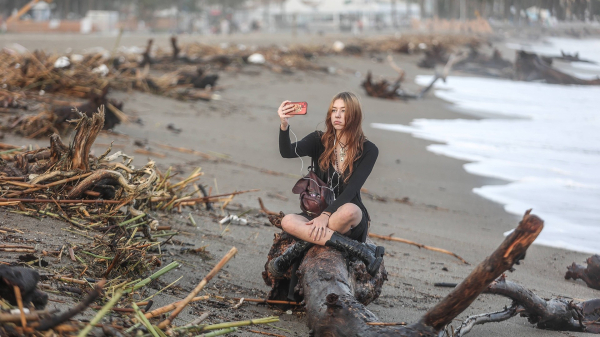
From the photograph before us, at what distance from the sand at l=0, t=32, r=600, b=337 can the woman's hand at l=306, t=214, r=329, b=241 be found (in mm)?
450

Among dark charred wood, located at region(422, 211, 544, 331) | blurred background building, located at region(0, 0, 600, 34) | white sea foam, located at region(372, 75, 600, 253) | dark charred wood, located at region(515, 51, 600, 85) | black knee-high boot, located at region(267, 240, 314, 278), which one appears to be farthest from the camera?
blurred background building, located at region(0, 0, 600, 34)

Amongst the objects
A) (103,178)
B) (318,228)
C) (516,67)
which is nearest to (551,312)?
(318,228)

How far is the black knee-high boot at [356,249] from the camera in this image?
301 cm

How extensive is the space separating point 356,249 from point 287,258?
379 mm

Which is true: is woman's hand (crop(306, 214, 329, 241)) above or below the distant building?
below

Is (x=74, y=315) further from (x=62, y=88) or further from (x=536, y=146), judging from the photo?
(x=536, y=146)

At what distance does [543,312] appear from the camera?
3.07 meters

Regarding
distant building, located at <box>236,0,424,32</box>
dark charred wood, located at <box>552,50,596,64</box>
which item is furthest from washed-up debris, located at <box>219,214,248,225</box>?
distant building, located at <box>236,0,424,32</box>

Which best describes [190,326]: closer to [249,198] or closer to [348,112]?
[348,112]

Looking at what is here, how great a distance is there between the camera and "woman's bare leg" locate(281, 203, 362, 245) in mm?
3012

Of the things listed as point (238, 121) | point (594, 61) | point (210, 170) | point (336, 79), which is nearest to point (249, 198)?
point (210, 170)

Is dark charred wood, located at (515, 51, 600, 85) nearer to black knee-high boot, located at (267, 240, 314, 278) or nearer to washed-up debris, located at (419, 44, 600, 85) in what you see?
washed-up debris, located at (419, 44, 600, 85)

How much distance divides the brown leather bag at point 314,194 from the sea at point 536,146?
9.55ft

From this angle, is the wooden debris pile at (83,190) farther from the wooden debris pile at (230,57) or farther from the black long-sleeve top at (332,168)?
the wooden debris pile at (230,57)
